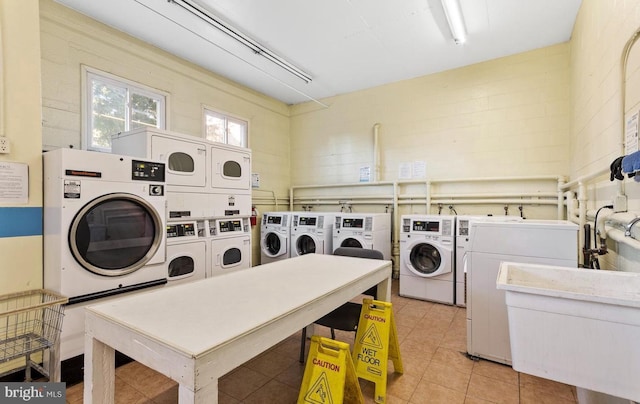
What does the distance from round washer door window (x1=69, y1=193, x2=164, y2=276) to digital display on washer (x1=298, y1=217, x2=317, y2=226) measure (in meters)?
2.31

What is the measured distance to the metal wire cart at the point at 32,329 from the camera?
1916mm

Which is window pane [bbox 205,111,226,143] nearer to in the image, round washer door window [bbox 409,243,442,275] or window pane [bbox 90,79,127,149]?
window pane [bbox 90,79,127,149]

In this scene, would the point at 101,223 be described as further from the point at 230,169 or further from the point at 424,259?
the point at 424,259

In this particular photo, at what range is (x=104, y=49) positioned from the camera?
325 cm

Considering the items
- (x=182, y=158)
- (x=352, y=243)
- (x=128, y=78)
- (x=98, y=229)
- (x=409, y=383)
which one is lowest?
(x=409, y=383)

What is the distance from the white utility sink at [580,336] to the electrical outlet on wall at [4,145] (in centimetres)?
300

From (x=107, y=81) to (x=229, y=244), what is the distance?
2.32m

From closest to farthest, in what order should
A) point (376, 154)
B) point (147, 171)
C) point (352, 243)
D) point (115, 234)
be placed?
1. point (115, 234)
2. point (147, 171)
3. point (352, 243)
4. point (376, 154)

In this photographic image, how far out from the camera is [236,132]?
A: 4.96 meters

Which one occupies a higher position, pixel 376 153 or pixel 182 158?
pixel 376 153

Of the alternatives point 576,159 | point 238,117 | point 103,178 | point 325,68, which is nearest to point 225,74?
point 238,117

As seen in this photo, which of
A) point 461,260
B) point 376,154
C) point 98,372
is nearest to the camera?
point 98,372

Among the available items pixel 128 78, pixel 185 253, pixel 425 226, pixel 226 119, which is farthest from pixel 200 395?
pixel 226 119

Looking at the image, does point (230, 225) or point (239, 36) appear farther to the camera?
point (230, 225)
